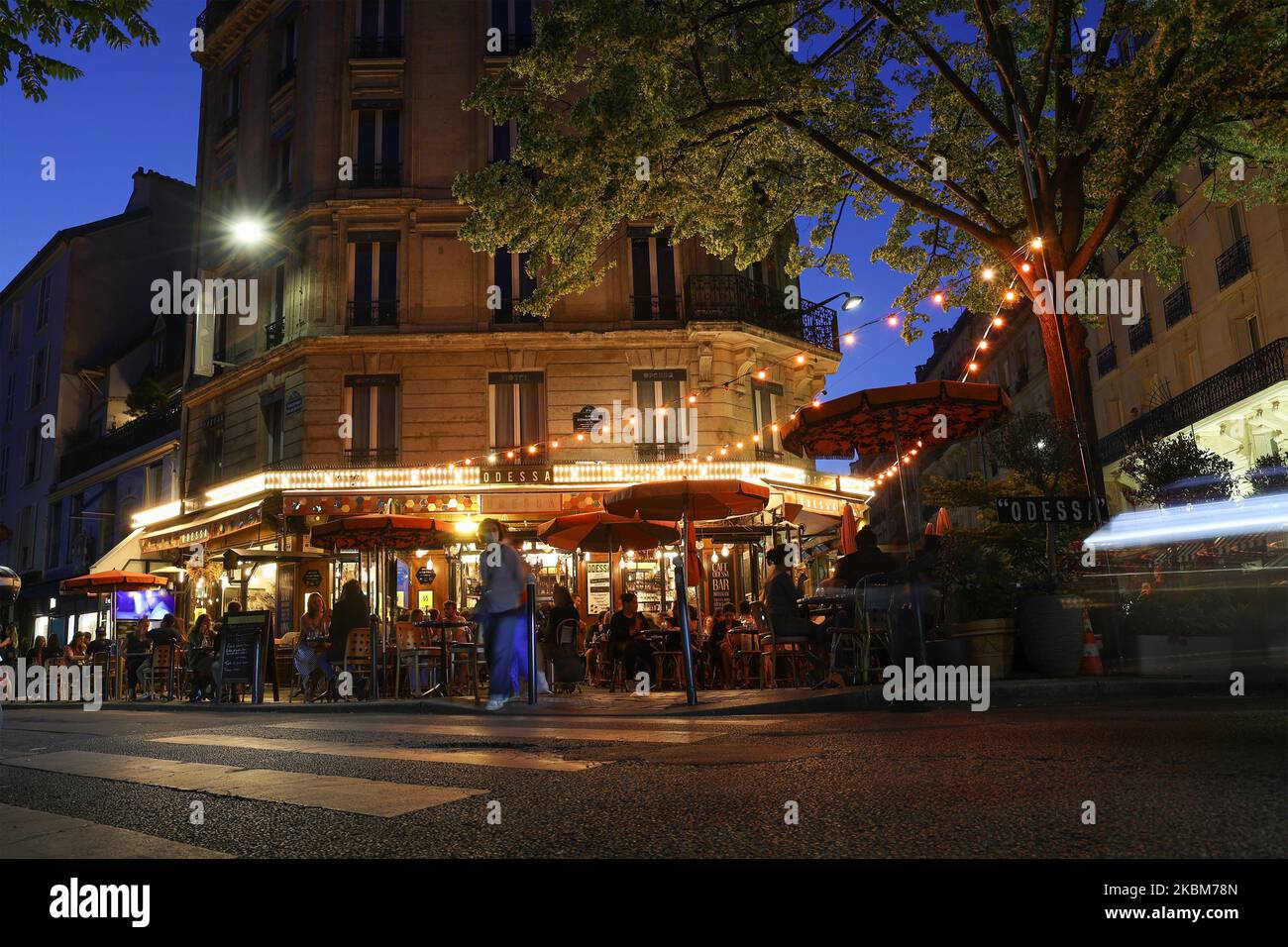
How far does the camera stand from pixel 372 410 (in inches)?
831

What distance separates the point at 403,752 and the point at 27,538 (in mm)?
36195

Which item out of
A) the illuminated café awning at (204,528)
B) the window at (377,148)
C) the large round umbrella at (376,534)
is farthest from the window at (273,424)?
the large round umbrella at (376,534)

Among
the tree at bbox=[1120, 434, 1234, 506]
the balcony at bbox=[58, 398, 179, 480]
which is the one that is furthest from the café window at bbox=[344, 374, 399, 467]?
the tree at bbox=[1120, 434, 1234, 506]

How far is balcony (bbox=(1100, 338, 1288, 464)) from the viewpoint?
68.2 ft

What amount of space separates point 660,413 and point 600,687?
27.2 feet

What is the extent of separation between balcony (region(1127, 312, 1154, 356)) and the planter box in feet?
72.4

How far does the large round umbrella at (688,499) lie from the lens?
11297 mm

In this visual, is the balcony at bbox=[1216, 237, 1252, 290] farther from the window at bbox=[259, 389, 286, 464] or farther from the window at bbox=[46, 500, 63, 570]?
the window at bbox=[46, 500, 63, 570]

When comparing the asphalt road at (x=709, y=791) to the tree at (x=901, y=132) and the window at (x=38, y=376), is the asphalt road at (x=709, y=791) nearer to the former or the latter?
the tree at (x=901, y=132)

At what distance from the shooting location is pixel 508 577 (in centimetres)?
892

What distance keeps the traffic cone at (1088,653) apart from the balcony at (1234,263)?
17.7 m

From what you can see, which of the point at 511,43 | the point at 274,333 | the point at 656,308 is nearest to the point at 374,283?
the point at 274,333
